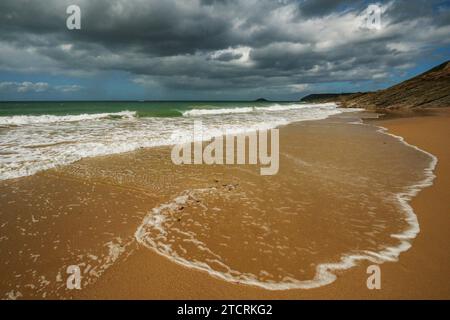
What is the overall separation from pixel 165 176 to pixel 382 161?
6184mm

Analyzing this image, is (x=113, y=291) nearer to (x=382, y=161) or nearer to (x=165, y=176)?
(x=165, y=176)

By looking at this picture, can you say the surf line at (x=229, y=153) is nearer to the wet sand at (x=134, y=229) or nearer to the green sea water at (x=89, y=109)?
the wet sand at (x=134, y=229)

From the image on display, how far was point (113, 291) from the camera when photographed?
2512mm

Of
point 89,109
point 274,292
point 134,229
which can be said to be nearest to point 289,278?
point 274,292

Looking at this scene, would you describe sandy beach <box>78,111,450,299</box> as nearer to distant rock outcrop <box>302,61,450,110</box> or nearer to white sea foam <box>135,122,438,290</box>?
white sea foam <box>135,122,438,290</box>

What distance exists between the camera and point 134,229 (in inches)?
146

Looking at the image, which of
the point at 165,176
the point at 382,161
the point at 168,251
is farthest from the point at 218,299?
the point at 382,161

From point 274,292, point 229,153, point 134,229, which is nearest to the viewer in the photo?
point 274,292

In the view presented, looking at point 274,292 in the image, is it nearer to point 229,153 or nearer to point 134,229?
point 134,229
